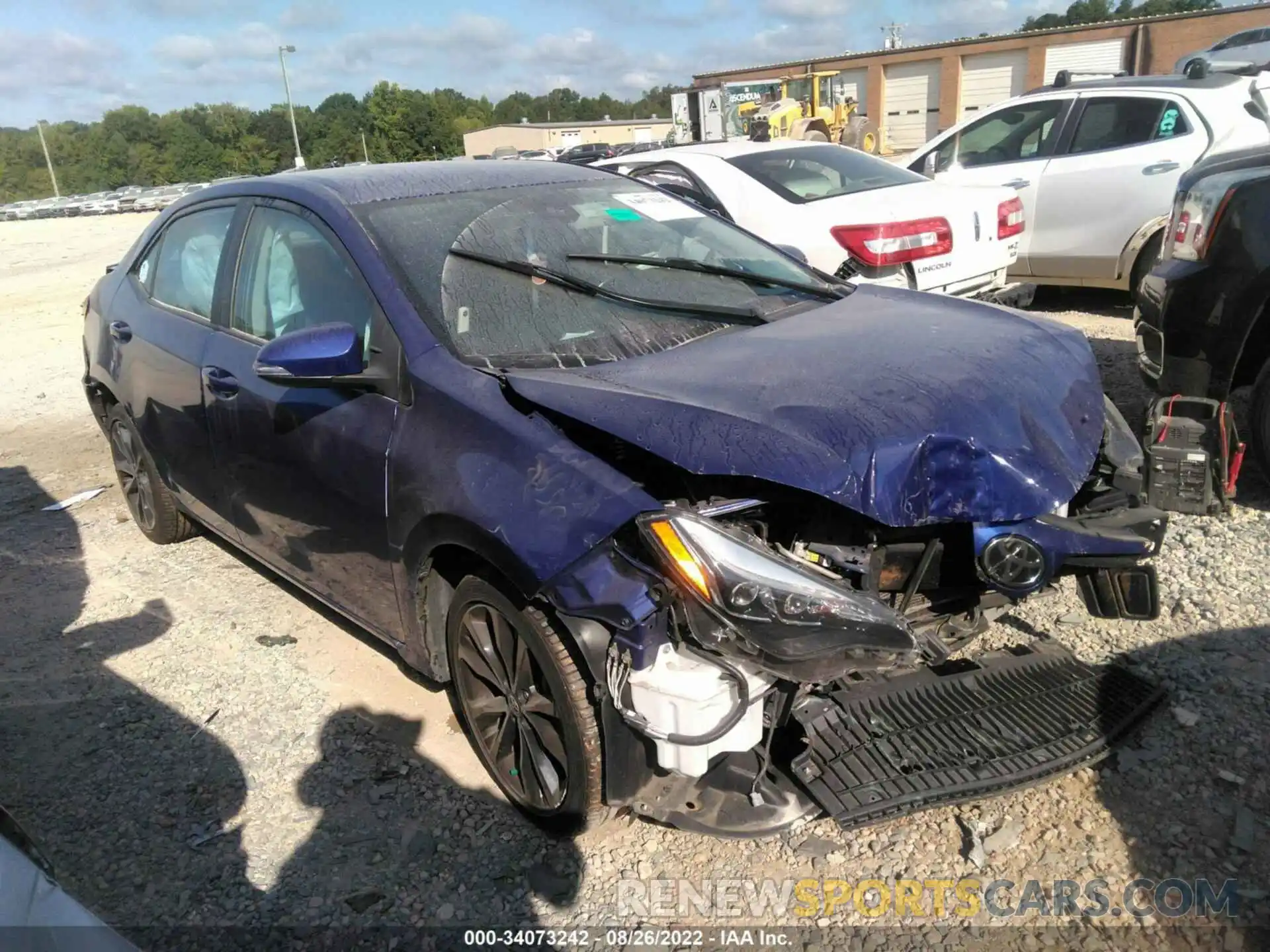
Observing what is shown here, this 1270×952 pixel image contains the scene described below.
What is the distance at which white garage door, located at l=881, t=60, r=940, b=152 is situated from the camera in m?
43.8

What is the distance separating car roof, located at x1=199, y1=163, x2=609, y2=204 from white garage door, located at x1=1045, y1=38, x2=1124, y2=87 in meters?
42.0

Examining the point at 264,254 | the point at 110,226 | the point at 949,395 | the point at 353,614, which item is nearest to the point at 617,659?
the point at 949,395

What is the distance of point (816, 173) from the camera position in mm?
6969

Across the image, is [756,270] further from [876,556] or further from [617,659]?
[617,659]

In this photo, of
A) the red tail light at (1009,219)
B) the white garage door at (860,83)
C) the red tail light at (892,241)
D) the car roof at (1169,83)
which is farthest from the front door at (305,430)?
the white garage door at (860,83)

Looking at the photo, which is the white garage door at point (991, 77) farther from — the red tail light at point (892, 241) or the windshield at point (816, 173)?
the red tail light at point (892, 241)

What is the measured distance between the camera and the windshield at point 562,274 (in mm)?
2891

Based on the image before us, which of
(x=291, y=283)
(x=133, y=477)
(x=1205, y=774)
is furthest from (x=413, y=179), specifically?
(x=1205, y=774)

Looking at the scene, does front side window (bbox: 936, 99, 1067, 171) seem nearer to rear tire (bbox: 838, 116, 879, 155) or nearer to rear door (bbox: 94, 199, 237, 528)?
rear door (bbox: 94, 199, 237, 528)

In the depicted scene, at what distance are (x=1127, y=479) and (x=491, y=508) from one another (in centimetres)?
188

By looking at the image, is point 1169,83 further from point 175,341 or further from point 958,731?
point 175,341

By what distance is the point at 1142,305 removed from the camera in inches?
178

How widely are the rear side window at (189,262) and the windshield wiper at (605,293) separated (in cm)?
136

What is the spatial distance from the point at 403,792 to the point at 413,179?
2.16 meters
